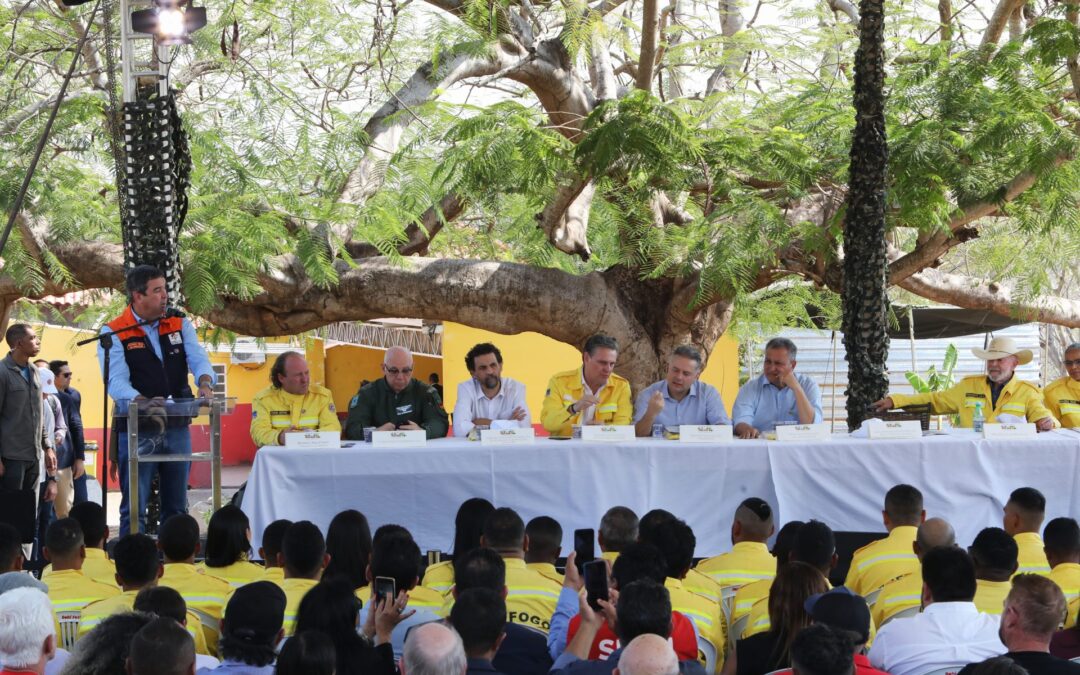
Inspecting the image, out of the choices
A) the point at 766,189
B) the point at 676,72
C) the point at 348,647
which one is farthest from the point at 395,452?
the point at 676,72

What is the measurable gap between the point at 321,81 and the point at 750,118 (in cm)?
469

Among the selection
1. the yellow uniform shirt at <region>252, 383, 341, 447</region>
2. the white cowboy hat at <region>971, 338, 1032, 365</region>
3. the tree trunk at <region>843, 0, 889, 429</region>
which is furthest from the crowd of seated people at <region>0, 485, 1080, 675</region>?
the white cowboy hat at <region>971, 338, 1032, 365</region>

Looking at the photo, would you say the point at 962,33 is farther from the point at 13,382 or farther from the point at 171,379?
the point at 13,382

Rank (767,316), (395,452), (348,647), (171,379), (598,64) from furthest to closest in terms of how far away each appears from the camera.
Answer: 1. (767,316)
2. (598,64)
3. (171,379)
4. (395,452)
5. (348,647)

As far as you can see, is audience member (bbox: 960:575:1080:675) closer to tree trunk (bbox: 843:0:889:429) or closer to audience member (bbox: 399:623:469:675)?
audience member (bbox: 399:623:469:675)

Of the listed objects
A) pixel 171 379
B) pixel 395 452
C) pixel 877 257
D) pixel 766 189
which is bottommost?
pixel 395 452

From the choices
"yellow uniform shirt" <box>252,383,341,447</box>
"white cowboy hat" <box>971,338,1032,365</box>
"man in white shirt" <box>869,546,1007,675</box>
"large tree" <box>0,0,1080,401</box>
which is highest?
"large tree" <box>0,0,1080,401</box>

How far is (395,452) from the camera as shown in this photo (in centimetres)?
723

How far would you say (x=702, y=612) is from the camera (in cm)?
469

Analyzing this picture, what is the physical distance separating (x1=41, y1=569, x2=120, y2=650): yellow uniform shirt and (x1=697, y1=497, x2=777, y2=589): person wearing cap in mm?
2771

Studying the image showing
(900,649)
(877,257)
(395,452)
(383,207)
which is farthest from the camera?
(383,207)

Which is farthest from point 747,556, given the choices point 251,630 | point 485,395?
point 485,395

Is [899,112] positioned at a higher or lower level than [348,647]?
higher

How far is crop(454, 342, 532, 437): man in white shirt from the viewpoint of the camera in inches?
335
